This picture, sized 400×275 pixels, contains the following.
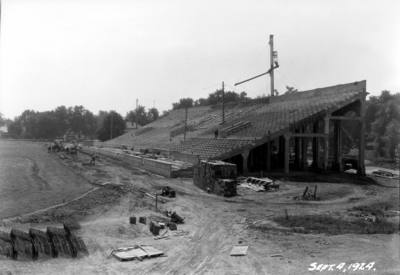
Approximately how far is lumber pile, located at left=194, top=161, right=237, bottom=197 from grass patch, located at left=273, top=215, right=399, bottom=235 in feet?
18.2

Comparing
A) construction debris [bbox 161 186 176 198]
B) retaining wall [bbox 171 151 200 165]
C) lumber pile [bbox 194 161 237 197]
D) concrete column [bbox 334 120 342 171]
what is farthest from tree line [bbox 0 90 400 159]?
construction debris [bbox 161 186 176 198]

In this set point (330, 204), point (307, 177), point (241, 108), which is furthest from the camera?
point (241, 108)

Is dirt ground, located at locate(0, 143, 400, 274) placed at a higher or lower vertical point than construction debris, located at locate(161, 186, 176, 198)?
lower

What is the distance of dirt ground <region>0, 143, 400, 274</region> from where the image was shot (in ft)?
28.8

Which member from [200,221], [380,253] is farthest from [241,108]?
[380,253]

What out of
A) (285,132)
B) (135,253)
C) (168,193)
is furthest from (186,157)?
(135,253)

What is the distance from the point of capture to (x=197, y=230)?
40.5ft

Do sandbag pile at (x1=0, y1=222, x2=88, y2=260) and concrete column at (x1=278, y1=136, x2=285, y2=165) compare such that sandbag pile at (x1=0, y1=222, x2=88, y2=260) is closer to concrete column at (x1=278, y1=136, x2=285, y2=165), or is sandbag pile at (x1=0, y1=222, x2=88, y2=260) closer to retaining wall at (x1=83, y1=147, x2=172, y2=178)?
retaining wall at (x1=83, y1=147, x2=172, y2=178)

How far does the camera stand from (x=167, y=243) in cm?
1073

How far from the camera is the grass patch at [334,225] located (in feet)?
39.9

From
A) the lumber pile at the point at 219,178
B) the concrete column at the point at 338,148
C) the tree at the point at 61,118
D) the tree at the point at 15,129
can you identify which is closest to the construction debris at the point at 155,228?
the lumber pile at the point at 219,178

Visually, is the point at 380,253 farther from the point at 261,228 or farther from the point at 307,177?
the point at 307,177

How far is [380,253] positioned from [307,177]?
1893cm

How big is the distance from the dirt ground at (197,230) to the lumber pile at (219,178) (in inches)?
21.8
